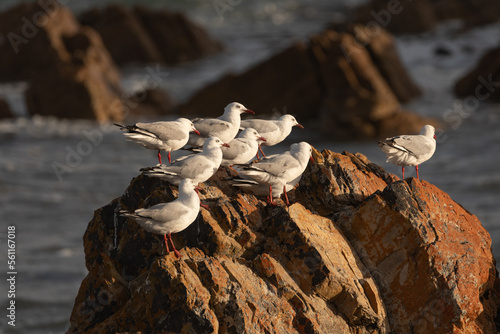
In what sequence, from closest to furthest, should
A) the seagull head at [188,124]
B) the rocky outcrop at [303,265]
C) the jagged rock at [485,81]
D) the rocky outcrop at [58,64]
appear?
1. the rocky outcrop at [303,265]
2. the seagull head at [188,124]
3. the rocky outcrop at [58,64]
4. the jagged rock at [485,81]

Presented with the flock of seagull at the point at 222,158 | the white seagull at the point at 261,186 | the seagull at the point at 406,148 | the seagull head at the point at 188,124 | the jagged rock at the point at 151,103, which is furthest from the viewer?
the jagged rock at the point at 151,103

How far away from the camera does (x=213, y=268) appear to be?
9.27 metres

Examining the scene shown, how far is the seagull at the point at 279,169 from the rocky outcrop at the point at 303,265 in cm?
34

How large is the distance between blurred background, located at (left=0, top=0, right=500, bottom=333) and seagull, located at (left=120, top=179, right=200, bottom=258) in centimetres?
1010

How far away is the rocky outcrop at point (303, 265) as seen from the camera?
9.18 metres

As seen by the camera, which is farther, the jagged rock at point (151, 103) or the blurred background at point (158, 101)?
the jagged rock at point (151, 103)

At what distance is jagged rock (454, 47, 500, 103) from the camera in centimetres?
3806

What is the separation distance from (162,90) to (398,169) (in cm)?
1625

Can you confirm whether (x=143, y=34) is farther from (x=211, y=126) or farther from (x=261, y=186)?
(x=261, y=186)

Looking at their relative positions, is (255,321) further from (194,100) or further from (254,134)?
(194,100)

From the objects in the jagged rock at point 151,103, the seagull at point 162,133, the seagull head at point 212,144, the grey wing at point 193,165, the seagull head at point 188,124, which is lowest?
the jagged rock at point 151,103

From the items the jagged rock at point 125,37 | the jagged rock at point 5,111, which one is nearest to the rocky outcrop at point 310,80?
the jagged rock at point 5,111

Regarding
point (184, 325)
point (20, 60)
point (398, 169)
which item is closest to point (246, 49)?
point (20, 60)

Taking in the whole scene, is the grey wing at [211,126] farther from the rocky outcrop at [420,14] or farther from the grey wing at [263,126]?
the rocky outcrop at [420,14]
